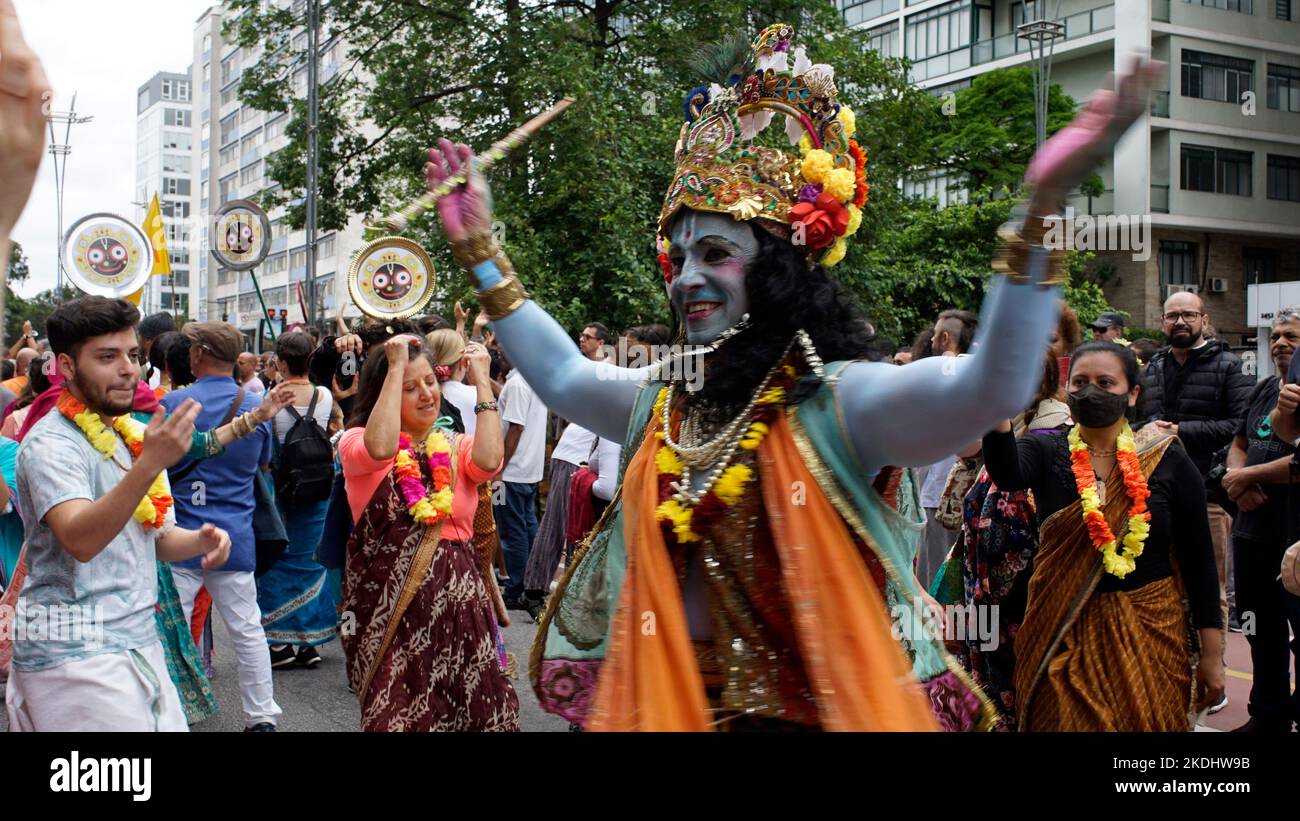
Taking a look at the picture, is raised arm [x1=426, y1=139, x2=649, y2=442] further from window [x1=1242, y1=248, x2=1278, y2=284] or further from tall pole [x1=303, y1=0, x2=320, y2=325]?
window [x1=1242, y1=248, x2=1278, y2=284]

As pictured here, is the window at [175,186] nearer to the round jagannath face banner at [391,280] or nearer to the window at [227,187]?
the window at [227,187]

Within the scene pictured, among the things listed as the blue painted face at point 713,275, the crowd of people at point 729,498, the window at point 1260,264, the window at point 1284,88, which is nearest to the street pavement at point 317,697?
the crowd of people at point 729,498

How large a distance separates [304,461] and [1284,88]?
30.7 metres

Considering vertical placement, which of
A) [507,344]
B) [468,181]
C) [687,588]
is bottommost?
[687,588]

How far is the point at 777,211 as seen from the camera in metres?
2.62

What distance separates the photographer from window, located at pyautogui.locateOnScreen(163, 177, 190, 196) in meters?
99.1

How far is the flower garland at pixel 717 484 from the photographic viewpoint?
7.95 ft

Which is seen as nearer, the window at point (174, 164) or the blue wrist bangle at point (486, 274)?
the blue wrist bangle at point (486, 274)

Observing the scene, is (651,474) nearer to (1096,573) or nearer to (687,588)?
(687,588)

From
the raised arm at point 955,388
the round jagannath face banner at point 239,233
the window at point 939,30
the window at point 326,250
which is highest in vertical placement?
the window at point 939,30

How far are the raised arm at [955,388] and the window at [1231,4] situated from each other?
31.1 meters

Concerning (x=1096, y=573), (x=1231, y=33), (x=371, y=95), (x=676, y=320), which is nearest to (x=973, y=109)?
(x=1231, y=33)

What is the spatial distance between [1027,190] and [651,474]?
0.95 m

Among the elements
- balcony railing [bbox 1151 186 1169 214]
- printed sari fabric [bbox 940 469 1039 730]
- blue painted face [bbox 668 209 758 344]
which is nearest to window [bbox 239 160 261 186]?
balcony railing [bbox 1151 186 1169 214]
